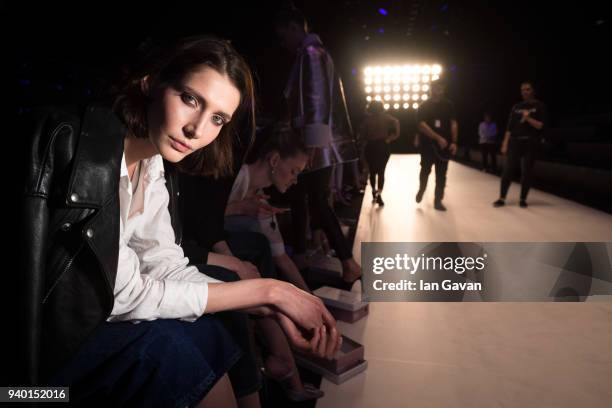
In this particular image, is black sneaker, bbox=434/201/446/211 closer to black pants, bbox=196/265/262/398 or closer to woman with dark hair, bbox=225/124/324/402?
woman with dark hair, bbox=225/124/324/402

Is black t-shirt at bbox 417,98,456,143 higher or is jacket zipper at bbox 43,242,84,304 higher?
black t-shirt at bbox 417,98,456,143

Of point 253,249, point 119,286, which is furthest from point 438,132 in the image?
point 119,286

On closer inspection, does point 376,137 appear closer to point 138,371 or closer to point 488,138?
point 138,371

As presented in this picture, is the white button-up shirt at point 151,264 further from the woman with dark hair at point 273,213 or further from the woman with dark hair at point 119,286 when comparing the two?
the woman with dark hair at point 273,213

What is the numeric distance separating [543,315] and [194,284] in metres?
1.68

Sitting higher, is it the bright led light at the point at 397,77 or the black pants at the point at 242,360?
the bright led light at the point at 397,77

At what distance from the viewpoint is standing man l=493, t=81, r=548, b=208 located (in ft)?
13.5

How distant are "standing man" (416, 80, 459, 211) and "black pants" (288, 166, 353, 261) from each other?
219 centimetres

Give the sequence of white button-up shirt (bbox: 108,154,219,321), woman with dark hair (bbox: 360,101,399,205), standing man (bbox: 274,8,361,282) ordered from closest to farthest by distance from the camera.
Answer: white button-up shirt (bbox: 108,154,219,321), standing man (bbox: 274,8,361,282), woman with dark hair (bbox: 360,101,399,205)

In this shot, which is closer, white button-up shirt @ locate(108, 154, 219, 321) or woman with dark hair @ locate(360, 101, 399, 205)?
white button-up shirt @ locate(108, 154, 219, 321)

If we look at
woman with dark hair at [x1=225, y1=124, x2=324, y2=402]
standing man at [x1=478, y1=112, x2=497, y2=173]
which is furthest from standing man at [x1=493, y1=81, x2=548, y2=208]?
standing man at [x1=478, y1=112, x2=497, y2=173]

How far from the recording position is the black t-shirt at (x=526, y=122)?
4.11 meters

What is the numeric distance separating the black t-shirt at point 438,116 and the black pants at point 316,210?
2263 millimetres

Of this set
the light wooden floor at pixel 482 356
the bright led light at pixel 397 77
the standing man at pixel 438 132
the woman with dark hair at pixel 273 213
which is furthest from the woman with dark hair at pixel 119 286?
the bright led light at pixel 397 77
